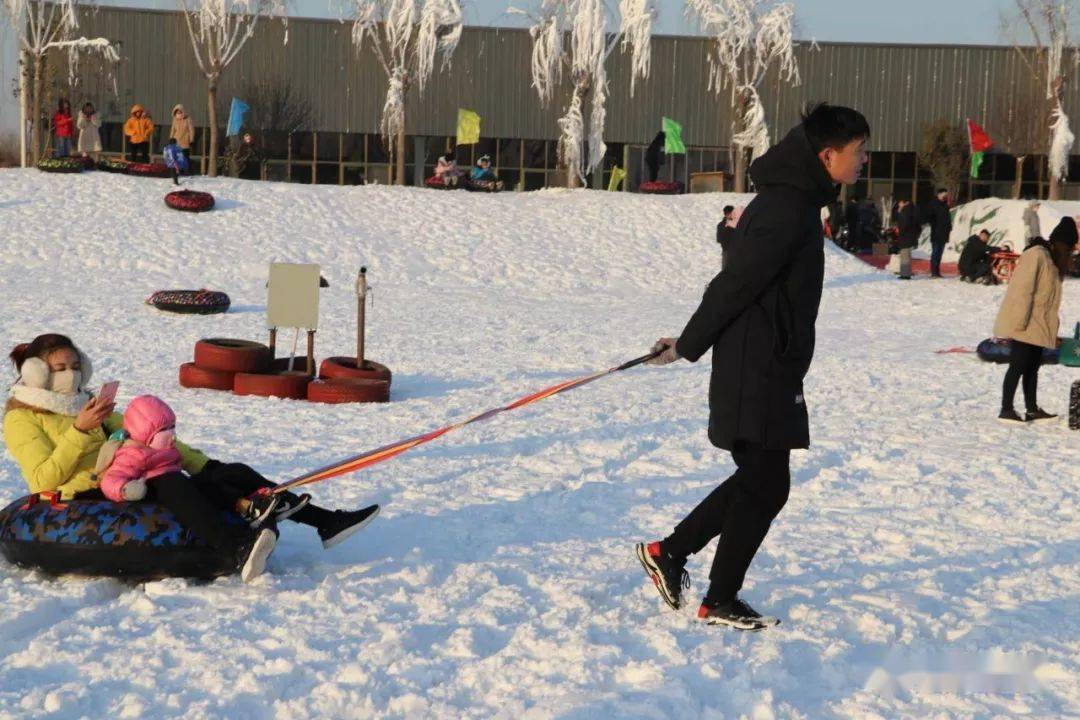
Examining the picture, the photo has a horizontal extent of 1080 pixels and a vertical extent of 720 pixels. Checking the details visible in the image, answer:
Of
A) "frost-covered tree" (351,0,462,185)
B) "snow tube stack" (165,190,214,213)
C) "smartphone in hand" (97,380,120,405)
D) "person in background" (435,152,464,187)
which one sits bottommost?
"smartphone in hand" (97,380,120,405)

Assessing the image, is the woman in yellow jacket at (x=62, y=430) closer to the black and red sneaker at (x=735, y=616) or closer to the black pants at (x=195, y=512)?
the black pants at (x=195, y=512)

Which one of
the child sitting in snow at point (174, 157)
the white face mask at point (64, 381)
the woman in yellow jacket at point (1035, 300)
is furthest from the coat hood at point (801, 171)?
the child sitting in snow at point (174, 157)

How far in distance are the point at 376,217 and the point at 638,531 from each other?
19.9 meters

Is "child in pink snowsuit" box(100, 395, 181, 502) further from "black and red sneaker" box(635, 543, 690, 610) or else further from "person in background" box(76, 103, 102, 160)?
"person in background" box(76, 103, 102, 160)

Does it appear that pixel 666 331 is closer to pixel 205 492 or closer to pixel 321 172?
pixel 205 492

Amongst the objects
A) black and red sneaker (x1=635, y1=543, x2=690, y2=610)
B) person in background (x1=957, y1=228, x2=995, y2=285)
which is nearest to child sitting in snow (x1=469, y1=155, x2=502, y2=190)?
person in background (x1=957, y1=228, x2=995, y2=285)

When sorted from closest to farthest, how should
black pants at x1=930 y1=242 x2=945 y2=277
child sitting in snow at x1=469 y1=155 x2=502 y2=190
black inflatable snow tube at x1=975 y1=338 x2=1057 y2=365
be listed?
black inflatable snow tube at x1=975 y1=338 x2=1057 y2=365 → black pants at x1=930 y1=242 x2=945 y2=277 → child sitting in snow at x1=469 y1=155 x2=502 y2=190

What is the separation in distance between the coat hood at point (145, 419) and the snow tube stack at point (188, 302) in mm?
11376

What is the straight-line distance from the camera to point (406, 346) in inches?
566

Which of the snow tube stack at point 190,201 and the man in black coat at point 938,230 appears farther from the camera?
the snow tube stack at point 190,201

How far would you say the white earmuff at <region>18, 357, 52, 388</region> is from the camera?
5.24m

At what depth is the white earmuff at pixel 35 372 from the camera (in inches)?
206

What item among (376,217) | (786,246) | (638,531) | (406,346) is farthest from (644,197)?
(786,246)

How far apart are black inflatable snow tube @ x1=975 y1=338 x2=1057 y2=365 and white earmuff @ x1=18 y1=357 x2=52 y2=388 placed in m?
10.6
